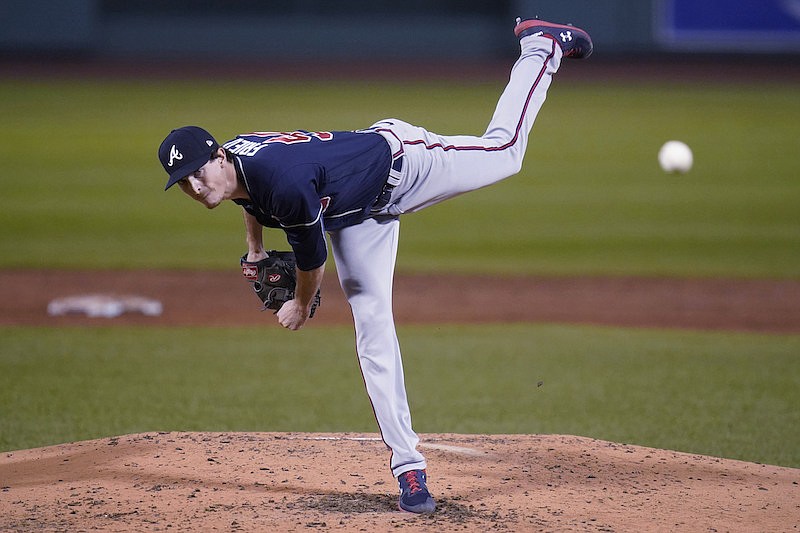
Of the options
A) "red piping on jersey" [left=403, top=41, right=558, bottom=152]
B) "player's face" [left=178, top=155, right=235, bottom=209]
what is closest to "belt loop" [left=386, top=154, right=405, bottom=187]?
"red piping on jersey" [left=403, top=41, right=558, bottom=152]

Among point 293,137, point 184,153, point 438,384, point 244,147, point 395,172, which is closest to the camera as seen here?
point 184,153

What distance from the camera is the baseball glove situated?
399cm

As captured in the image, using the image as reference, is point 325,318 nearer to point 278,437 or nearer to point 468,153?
point 278,437

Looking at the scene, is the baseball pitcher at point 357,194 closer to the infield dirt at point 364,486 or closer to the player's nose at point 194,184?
the player's nose at point 194,184

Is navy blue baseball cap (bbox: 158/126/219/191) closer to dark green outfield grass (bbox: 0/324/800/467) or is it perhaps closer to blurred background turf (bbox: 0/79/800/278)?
dark green outfield grass (bbox: 0/324/800/467)

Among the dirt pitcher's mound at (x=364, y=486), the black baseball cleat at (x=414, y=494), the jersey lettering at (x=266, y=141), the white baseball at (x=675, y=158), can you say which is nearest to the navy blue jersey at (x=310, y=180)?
the jersey lettering at (x=266, y=141)

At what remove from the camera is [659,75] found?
25031 mm

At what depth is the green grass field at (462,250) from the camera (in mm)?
6051

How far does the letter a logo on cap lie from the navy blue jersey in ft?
0.71

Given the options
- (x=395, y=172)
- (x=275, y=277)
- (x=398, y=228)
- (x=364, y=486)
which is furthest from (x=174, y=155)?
(x=364, y=486)

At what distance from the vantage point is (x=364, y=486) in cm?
441

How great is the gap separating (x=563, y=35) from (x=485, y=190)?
10.4 m

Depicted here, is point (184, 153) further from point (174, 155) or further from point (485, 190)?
point (485, 190)

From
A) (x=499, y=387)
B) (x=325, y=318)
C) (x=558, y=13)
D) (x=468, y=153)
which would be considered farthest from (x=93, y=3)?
(x=468, y=153)
